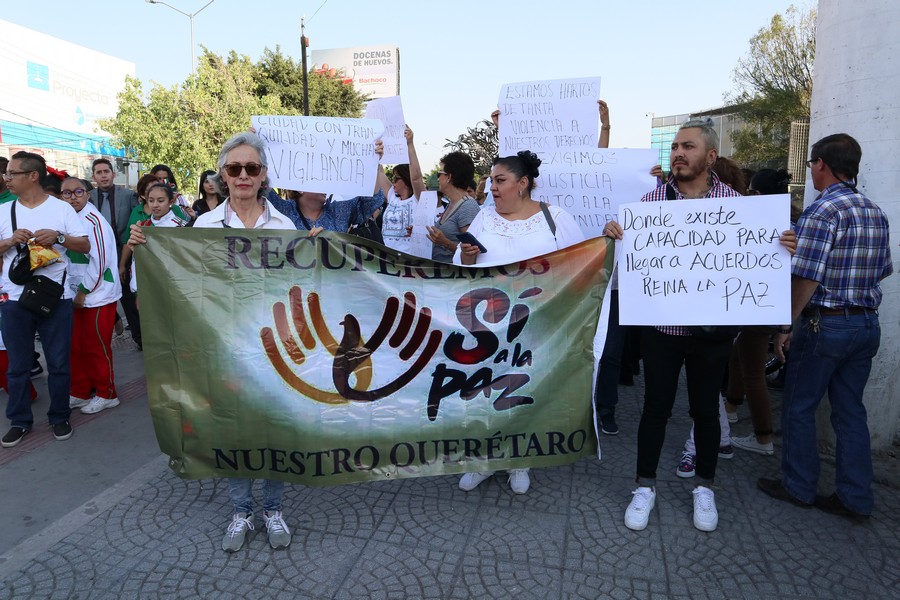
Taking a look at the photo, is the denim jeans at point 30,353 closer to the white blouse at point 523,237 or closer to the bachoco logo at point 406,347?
the bachoco logo at point 406,347

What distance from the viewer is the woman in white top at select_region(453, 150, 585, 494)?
3.35 m

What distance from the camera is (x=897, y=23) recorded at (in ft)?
11.5

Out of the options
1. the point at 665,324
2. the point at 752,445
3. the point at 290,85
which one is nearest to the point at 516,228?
the point at 665,324

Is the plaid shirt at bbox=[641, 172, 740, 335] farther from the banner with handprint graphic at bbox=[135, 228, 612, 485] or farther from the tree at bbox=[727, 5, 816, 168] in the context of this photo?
the tree at bbox=[727, 5, 816, 168]

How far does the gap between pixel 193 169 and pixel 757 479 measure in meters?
24.1

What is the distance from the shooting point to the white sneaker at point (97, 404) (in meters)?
4.81

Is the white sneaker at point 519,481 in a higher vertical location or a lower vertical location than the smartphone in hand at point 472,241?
lower

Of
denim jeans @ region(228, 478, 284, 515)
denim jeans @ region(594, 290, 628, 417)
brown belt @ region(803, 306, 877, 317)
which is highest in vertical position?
brown belt @ region(803, 306, 877, 317)

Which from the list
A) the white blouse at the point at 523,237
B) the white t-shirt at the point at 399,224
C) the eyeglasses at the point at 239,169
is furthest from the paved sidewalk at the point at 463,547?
the white t-shirt at the point at 399,224

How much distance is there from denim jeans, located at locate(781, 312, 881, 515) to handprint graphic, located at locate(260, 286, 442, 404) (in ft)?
6.35

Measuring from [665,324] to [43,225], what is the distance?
414 centimetres

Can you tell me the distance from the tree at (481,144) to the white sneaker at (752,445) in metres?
7.59

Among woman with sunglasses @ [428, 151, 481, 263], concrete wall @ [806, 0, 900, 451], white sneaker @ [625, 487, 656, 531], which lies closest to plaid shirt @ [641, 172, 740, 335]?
white sneaker @ [625, 487, 656, 531]

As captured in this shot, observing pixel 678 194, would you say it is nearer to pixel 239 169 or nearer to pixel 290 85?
pixel 239 169
